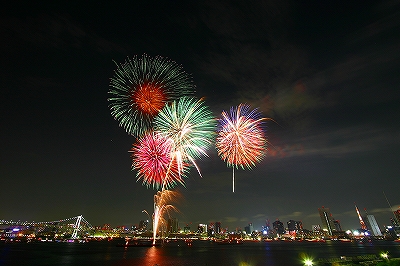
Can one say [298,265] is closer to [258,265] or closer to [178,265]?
[258,265]

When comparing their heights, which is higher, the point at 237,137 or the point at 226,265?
the point at 237,137

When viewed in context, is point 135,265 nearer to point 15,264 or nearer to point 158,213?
point 158,213

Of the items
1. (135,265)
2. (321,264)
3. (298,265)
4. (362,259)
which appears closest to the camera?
(362,259)

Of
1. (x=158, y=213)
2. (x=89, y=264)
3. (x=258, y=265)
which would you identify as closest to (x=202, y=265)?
(x=258, y=265)

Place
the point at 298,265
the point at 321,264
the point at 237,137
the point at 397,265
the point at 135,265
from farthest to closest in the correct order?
the point at 298,265 < the point at 135,265 < the point at 321,264 < the point at 397,265 < the point at 237,137

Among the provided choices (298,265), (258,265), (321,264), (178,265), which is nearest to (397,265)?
(321,264)

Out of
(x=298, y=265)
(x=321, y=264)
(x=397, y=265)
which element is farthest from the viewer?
(x=298, y=265)

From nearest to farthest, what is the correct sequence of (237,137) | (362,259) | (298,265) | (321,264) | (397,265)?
(237,137) → (397,265) → (362,259) → (321,264) → (298,265)

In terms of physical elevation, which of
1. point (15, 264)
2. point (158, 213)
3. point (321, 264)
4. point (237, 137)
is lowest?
point (15, 264)

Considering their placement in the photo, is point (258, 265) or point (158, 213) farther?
point (258, 265)
